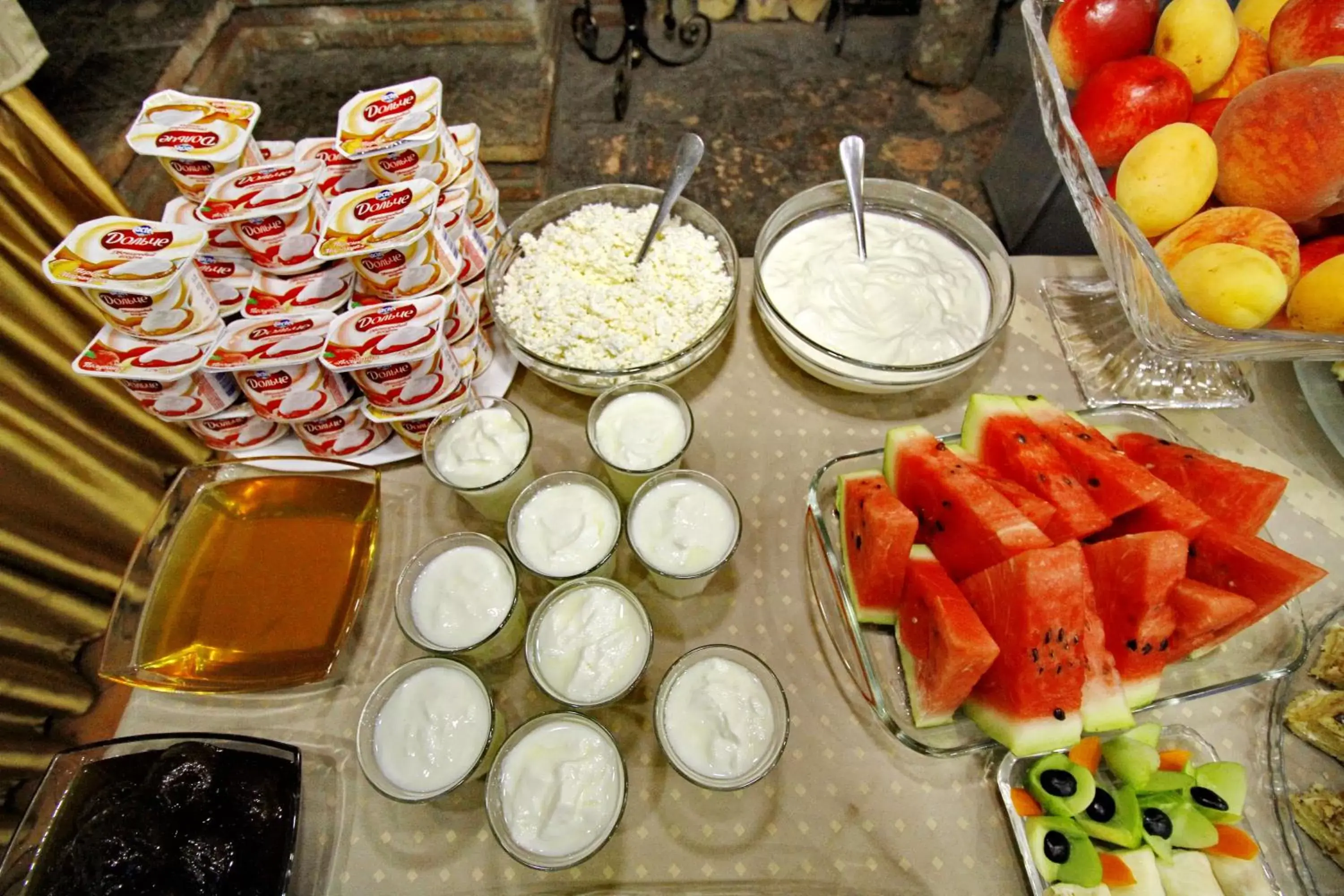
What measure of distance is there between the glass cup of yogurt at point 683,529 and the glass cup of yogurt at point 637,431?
0.13ft

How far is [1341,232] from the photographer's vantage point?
43.4 inches

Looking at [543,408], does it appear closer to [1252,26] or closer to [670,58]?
[1252,26]

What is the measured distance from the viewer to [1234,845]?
84 cm

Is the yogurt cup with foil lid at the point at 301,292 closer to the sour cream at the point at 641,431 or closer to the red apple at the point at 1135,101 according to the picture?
the sour cream at the point at 641,431

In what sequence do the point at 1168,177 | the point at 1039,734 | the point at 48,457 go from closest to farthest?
the point at 1039,734 → the point at 1168,177 → the point at 48,457

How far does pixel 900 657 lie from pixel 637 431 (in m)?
0.53

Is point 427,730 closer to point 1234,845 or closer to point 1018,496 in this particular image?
point 1018,496

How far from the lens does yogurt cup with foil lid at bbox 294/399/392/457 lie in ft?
3.80

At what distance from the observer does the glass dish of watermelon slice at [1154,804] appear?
2.70ft

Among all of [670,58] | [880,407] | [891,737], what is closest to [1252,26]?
[880,407]

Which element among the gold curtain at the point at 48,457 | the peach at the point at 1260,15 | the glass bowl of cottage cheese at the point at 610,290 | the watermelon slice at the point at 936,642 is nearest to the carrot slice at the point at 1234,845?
the watermelon slice at the point at 936,642

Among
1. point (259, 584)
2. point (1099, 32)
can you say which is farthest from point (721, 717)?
point (1099, 32)

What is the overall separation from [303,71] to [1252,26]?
3228 mm

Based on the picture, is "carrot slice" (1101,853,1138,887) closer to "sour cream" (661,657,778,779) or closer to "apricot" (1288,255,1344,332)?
"sour cream" (661,657,778,779)
